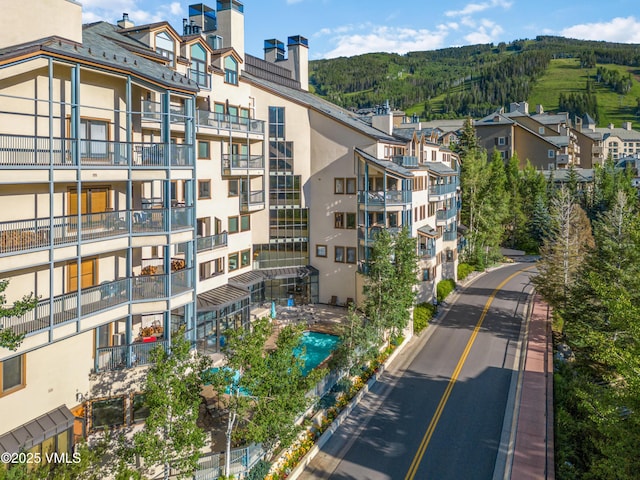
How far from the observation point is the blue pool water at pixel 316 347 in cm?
2869

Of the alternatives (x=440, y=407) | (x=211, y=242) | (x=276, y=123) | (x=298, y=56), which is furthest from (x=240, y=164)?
(x=298, y=56)

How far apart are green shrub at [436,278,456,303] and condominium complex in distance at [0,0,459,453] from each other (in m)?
9.43

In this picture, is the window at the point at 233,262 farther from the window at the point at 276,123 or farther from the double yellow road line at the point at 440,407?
the double yellow road line at the point at 440,407

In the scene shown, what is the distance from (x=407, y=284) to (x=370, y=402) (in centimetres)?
755

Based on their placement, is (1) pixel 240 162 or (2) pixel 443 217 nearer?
(1) pixel 240 162

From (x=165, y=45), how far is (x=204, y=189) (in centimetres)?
Answer: 801


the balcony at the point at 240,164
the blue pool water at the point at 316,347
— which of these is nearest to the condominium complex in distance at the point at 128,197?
the balcony at the point at 240,164

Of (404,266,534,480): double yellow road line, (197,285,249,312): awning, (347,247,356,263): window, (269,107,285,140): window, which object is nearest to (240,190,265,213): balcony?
(197,285,249,312): awning

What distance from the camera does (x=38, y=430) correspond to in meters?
15.1

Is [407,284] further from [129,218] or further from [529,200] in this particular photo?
[529,200]

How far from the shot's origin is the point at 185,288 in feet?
64.6


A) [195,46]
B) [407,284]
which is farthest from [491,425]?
[195,46]

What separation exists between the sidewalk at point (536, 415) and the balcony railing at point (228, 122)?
21.7m

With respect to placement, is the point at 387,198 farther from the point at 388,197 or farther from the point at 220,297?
the point at 220,297
